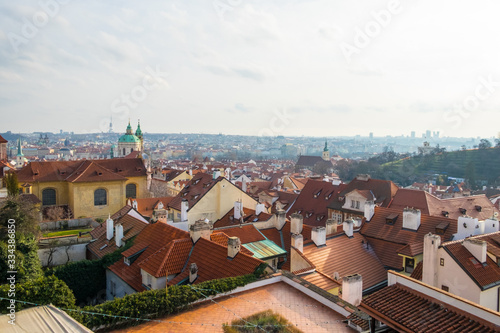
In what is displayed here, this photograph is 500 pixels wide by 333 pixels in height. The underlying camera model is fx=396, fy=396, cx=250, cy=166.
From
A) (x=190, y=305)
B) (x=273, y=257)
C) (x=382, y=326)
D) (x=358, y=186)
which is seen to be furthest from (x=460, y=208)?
(x=190, y=305)

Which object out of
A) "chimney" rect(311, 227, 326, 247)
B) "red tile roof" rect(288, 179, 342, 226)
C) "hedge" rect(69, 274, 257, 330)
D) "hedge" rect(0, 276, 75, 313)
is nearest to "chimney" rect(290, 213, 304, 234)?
"chimney" rect(311, 227, 326, 247)

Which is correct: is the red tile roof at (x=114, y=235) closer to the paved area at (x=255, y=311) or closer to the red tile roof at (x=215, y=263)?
the red tile roof at (x=215, y=263)

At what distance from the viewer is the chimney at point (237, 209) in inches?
1184

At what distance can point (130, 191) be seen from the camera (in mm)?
52500

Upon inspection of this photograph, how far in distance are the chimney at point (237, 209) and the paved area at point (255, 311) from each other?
1582 cm


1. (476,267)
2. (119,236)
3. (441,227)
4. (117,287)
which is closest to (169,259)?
(117,287)

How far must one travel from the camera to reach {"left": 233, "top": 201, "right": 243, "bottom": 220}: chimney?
98.7 ft

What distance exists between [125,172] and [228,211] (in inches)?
952

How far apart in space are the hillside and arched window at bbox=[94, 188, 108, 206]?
260 ft

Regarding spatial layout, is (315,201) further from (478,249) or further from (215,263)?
(215,263)

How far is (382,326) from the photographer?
36.6 feet

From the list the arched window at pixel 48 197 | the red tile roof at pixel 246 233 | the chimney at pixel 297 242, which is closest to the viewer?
the chimney at pixel 297 242

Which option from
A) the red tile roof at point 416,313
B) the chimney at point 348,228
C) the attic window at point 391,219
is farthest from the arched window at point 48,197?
the red tile roof at point 416,313

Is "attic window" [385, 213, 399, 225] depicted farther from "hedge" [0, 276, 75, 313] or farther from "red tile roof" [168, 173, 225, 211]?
"hedge" [0, 276, 75, 313]
